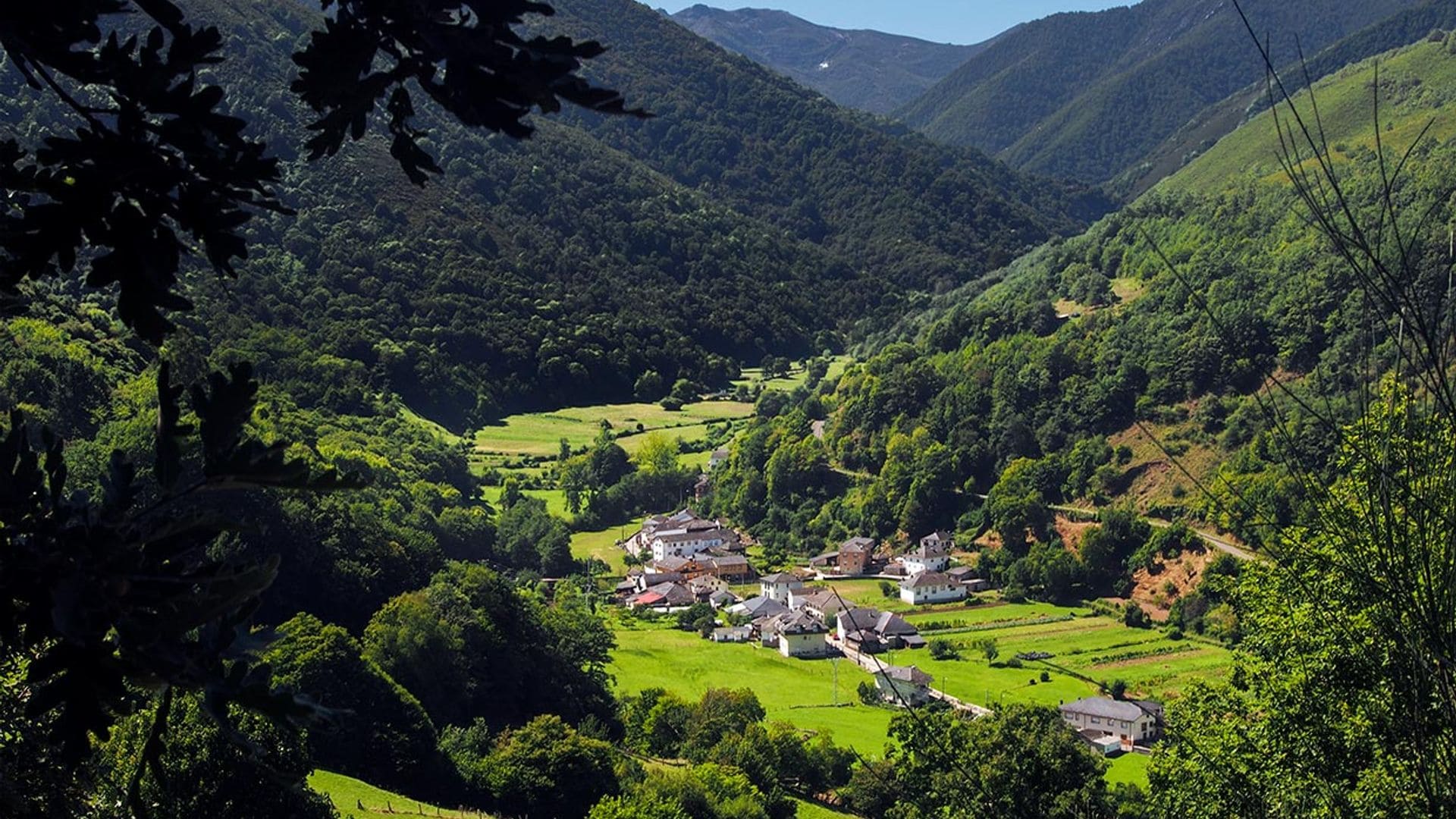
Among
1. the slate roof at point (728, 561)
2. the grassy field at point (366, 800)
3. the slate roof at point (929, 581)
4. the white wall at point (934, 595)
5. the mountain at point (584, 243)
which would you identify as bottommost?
the slate roof at point (728, 561)

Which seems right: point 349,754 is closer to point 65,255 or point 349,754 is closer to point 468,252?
point 65,255

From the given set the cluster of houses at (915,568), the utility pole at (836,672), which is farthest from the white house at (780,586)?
the utility pole at (836,672)

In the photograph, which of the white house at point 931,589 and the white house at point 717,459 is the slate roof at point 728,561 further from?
the white house at point 717,459

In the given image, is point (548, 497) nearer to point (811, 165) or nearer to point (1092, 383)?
point (1092, 383)

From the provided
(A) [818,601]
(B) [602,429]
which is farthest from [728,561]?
(B) [602,429]

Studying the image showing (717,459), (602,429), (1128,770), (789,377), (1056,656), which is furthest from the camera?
(789,377)
